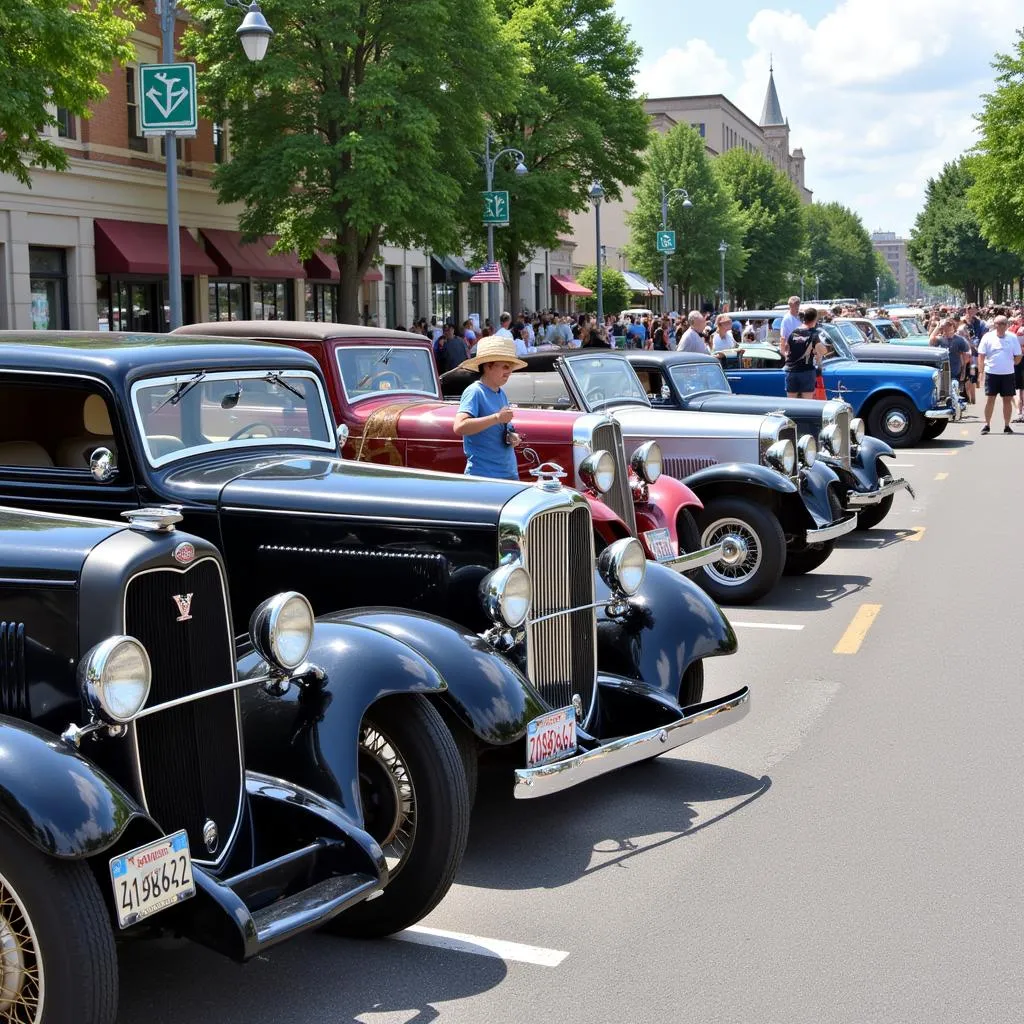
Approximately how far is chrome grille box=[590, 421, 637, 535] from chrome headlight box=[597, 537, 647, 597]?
2623 millimetres

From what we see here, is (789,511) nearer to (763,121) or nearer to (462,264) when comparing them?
(462,264)

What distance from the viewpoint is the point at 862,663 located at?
8.50 metres

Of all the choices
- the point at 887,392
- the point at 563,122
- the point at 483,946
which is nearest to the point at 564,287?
the point at 563,122

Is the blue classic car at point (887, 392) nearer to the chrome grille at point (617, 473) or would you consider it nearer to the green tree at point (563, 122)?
the chrome grille at point (617, 473)

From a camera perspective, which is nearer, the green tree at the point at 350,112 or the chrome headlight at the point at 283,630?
the chrome headlight at the point at 283,630

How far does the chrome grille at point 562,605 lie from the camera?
5.62m

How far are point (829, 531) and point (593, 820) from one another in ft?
17.7

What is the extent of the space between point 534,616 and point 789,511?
18.3 feet

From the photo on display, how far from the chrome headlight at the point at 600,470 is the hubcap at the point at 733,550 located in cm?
182

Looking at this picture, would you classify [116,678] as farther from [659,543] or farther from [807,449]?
[807,449]

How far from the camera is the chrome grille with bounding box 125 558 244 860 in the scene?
13.1 feet

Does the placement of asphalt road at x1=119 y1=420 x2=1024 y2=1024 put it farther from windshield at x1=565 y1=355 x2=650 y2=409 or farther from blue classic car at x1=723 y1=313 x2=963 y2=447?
blue classic car at x1=723 y1=313 x2=963 y2=447

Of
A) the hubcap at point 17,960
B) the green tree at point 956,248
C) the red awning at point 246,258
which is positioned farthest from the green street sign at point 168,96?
the green tree at point 956,248

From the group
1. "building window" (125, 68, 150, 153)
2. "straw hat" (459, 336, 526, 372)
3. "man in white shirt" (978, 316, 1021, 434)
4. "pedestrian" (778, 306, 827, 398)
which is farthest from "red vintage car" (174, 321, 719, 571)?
"building window" (125, 68, 150, 153)
